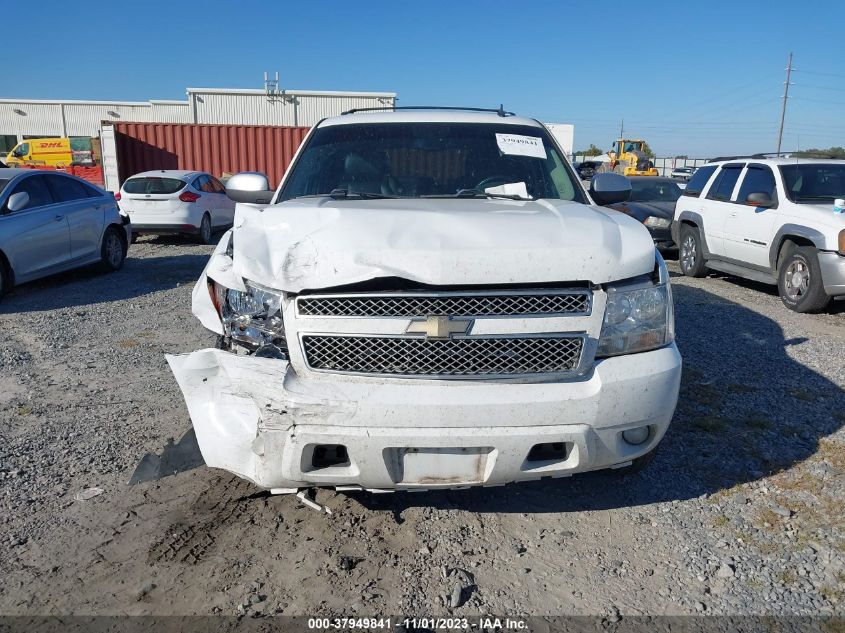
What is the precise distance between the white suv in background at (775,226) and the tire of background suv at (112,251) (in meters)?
8.97

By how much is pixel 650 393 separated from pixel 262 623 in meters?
1.70

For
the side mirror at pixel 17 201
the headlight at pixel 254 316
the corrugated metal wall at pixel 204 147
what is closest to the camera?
the headlight at pixel 254 316

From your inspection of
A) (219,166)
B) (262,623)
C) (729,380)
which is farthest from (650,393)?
(219,166)

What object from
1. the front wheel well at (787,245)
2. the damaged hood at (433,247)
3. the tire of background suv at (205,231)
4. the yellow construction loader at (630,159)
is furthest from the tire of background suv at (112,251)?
the yellow construction loader at (630,159)

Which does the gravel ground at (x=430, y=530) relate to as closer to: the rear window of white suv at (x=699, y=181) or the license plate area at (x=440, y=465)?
the license plate area at (x=440, y=465)

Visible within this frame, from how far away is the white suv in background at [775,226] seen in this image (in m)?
7.48

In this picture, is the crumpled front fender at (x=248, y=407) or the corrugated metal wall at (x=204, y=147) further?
the corrugated metal wall at (x=204, y=147)

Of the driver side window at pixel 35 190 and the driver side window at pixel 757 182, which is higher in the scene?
the driver side window at pixel 757 182

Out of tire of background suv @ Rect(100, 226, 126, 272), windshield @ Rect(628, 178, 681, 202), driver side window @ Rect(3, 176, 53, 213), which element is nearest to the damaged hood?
driver side window @ Rect(3, 176, 53, 213)

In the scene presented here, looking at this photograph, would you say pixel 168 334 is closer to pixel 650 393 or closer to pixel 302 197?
pixel 302 197

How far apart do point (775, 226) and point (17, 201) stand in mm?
9347

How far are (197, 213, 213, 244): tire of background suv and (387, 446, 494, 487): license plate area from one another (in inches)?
487

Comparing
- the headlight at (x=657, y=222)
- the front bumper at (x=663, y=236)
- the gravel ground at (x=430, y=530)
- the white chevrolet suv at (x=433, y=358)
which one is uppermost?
the white chevrolet suv at (x=433, y=358)

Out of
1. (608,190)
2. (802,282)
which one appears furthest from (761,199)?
(608,190)
